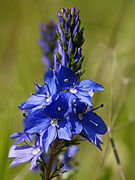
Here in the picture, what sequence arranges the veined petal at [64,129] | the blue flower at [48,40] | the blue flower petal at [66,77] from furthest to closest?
1. the blue flower at [48,40]
2. the blue flower petal at [66,77]
3. the veined petal at [64,129]

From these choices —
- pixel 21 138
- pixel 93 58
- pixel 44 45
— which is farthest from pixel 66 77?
pixel 93 58

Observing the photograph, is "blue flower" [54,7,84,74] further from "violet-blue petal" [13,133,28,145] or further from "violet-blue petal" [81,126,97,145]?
"violet-blue petal" [13,133,28,145]

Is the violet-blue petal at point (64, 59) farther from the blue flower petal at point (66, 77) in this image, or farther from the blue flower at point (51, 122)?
the blue flower at point (51, 122)

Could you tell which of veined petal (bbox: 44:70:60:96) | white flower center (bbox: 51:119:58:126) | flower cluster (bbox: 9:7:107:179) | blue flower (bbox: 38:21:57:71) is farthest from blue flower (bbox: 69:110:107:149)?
blue flower (bbox: 38:21:57:71)

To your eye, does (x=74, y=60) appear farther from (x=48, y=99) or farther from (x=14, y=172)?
(x=14, y=172)

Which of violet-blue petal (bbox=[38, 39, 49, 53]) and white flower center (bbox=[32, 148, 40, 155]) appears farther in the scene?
violet-blue petal (bbox=[38, 39, 49, 53])

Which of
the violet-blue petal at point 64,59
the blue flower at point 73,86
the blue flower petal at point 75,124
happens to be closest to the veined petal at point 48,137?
the blue flower petal at point 75,124
